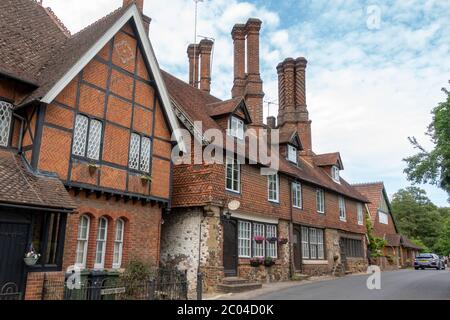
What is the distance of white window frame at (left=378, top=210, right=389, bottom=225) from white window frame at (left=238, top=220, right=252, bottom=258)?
1096 inches

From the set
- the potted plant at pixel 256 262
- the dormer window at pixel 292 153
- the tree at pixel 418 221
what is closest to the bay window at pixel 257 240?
the potted plant at pixel 256 262

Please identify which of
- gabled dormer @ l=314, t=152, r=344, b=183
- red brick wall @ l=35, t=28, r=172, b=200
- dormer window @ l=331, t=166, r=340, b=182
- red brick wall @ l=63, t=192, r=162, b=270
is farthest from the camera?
dormer window @ l=331, t=166, r=340, b=182

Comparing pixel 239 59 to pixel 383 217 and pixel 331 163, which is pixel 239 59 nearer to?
pixel 331 163

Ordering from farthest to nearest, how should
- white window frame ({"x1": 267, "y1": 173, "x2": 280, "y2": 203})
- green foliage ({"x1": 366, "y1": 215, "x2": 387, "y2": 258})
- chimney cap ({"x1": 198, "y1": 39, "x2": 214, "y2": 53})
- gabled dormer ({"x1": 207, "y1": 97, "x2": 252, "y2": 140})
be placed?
green foliage ({"x1": 366, "y1": 215, "x2": 387, "y2": 258}) → chimney cap ({"x1": 198, "y1": 39, "x2": 214, "y2": 53}) → white window frame ({"x1": 267, "y1": 173, "x2": 280, "y2": 203}) → gabled dormer ({"x1": 207, "y1": 97, "x2": 252, "y2": 140})

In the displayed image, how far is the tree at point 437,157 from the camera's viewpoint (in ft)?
50.3

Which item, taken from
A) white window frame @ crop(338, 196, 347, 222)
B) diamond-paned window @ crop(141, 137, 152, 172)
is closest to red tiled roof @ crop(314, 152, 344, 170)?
white window frame @ crop(338, 196, 347, 222)

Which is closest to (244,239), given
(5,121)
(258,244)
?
(258,244)

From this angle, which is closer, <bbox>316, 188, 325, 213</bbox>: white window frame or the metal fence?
the metal fence

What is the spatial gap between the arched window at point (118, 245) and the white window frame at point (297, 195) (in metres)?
11.5

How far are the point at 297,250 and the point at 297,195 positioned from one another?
3165 millimetres

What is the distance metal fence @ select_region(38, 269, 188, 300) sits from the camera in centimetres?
1147

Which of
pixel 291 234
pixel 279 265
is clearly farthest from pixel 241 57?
pixel 279 265

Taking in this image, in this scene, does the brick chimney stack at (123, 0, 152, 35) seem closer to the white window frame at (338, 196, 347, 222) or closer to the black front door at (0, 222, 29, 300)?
the black front door at (0, 222, 29, 300)
